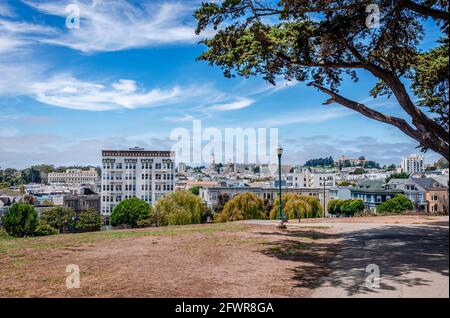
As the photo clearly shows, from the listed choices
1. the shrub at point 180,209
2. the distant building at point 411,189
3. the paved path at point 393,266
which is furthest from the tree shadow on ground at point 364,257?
the distant building at point 411,189

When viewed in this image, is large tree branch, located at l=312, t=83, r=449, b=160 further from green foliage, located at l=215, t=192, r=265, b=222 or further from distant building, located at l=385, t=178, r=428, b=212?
distant building, located at l=385, t=178, r=428, b=212

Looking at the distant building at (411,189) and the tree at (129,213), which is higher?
the distant building at (411,189)

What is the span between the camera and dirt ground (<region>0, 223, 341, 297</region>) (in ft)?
22.9

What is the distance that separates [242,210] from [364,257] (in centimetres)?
3060

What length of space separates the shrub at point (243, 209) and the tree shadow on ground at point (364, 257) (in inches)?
984

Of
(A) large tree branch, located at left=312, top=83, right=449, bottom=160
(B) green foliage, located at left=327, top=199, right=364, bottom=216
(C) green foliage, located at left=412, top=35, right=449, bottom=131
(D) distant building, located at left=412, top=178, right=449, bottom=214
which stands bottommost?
(B) green foliage, located at left=327, top=199, right=364, bottom=216

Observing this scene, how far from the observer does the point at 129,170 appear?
96.1m

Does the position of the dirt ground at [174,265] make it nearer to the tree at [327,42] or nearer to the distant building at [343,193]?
the tree at [327,42]

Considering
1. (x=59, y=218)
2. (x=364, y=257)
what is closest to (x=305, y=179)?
(x=59, y=218)

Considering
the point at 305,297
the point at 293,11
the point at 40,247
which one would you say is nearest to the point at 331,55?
the point at 293,11

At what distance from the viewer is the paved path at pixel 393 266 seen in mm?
6297

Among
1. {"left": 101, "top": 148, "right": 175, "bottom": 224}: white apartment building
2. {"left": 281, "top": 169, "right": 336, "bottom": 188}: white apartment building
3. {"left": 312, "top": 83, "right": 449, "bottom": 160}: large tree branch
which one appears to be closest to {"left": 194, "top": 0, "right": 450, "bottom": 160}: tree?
{"left": 312, "top": 83, "right": 449, "bottom": 160}: large tree branch

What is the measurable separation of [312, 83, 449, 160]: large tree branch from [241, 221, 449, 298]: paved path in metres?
1.70
